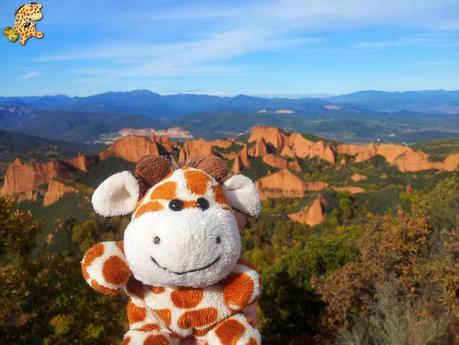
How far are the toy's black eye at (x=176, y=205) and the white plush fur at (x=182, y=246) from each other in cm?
3

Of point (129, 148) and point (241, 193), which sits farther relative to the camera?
point (129, 148)

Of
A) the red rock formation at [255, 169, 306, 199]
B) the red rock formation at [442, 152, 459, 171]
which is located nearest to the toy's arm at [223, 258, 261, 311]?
the red rock formation at [255, 169, 306, 199]

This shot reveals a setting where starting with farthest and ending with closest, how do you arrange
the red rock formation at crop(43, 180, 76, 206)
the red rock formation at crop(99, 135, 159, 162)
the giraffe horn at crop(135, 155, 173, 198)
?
the red rock formation at crop(99, 135, 159, 162) < the red rock formation at crop(43, 180, 76, 206) < the giraffe horn at crop(135, 155, 173, 198)

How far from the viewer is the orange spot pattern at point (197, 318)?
3023mm

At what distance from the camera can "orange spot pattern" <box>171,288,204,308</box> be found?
301cm

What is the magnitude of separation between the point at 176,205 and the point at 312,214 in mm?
39548

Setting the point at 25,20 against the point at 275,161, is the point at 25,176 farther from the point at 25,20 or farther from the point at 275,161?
the point at 25,20

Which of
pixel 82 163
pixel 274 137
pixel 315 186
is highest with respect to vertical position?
pixel 274 137

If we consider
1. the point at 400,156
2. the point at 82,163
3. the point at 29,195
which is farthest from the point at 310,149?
the point at 29,195

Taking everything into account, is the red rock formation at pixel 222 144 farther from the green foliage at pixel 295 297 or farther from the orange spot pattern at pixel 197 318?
the orange spot pattern at pixel 197 318

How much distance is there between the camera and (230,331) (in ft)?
9.70

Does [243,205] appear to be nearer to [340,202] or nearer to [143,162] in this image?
[143,162]

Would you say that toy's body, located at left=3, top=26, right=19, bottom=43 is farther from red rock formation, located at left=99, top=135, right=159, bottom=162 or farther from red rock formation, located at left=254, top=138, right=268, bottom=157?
red rock formation, located at left=254, top=138, right=268, bottom=157

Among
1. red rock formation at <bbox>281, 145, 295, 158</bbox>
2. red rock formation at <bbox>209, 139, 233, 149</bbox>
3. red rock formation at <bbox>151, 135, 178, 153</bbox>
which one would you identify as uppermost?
red rock formation at <bbox>151, 135, 178, 153</bbox>
